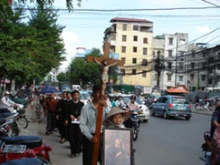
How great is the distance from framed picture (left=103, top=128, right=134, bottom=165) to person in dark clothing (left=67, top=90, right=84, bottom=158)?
438 cm

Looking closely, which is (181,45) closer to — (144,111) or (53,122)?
(144,111)

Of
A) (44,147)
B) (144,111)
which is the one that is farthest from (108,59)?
(144,111)

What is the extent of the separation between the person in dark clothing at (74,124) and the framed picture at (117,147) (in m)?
4.38

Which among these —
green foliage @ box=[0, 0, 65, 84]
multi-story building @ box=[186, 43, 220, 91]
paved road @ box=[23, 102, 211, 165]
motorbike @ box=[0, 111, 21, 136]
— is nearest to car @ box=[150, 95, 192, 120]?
paved road @ box=[23, 102, 211, 165]

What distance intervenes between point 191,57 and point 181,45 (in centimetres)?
366

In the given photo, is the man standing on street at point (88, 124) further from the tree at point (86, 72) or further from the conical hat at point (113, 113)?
the tree at point (86, 72)

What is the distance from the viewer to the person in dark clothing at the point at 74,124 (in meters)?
9.12

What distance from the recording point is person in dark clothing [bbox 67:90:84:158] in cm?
912

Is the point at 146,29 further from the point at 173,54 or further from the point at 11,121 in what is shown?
the point at 11,121

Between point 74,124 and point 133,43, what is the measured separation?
70.6 m

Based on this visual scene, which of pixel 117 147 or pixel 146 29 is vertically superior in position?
pixel 146 29

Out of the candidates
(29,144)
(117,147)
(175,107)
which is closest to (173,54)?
(175,107)

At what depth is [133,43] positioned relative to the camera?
259 feet

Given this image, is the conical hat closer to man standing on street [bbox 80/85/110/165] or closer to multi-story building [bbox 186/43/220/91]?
man standing on street [bbox 80/85/110/165]
